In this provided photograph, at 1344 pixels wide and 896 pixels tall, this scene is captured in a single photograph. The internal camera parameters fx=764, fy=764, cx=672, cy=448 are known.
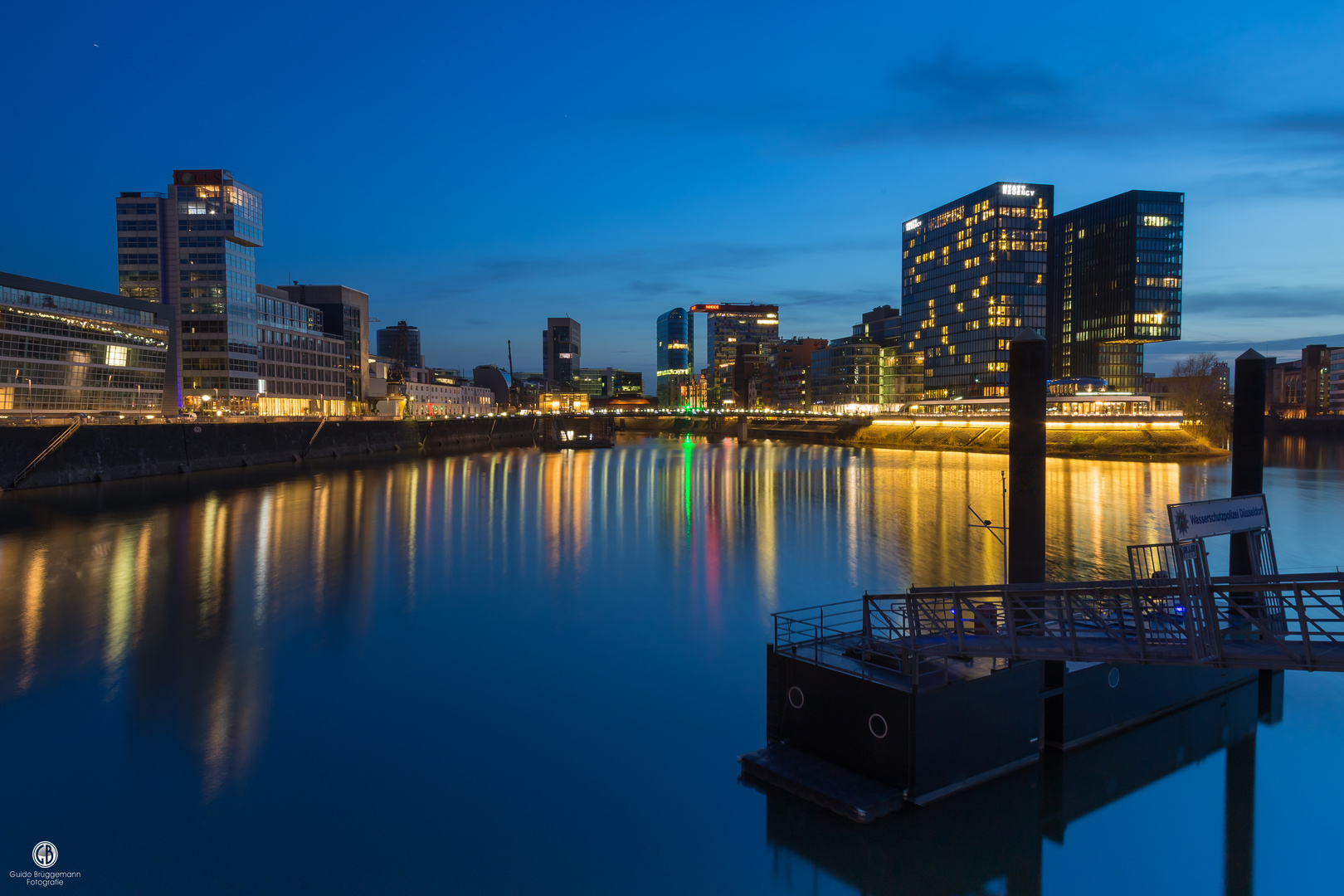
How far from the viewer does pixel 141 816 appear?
13281 mm

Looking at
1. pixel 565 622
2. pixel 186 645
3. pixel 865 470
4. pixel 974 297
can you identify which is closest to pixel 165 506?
pixel 186 645

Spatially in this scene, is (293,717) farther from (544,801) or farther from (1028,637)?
(1028,637)

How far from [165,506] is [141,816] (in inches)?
1779

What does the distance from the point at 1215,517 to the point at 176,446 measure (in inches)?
3279

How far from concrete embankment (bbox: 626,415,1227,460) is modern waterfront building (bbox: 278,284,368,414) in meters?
92.0

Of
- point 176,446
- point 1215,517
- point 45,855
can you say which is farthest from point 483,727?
point 176,446

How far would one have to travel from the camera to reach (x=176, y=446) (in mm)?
73562

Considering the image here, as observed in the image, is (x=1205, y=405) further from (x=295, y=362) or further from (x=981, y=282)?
(x=295, y=362)

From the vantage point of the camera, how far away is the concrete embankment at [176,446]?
5966 centimetres

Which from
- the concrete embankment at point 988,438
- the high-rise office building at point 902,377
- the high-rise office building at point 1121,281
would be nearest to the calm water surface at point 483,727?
the concrete embankment at point 988,438

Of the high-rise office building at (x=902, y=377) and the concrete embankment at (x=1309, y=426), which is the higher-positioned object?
the high-rise office building at (x=902, y=377)

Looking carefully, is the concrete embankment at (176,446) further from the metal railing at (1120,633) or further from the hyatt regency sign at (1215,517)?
the hyatt regency sign at (1215,517)

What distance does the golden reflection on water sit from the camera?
70.4 feet

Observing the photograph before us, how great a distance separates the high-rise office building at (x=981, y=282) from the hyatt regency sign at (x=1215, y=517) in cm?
15391
